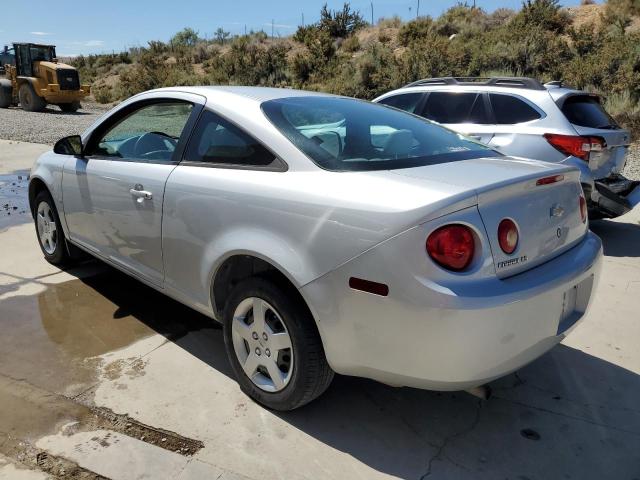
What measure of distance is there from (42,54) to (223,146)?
25.1 m

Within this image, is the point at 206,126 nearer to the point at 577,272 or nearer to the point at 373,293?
the point at 373,293

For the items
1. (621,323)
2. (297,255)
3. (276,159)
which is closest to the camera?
(297,255)

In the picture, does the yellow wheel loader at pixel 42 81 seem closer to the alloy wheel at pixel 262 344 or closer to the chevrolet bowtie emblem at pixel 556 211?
the alloy wheel at pixel 262 344

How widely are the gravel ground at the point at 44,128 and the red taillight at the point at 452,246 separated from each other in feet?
25.9

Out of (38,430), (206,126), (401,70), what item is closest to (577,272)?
(206,126)

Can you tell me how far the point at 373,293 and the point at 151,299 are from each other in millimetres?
2716

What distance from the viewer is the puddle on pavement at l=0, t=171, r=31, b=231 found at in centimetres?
683

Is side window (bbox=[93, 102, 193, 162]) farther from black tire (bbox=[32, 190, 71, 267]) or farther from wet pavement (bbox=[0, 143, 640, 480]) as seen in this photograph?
wet pavement (bbox=[0, 143, 640, 480])

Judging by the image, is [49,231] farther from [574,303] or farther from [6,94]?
[6,94]

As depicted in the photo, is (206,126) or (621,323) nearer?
(206,126)

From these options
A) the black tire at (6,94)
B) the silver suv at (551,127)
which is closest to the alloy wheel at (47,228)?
the silver suv at (551,127)

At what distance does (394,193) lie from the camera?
94.0 inches

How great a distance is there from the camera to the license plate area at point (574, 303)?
2.69 m

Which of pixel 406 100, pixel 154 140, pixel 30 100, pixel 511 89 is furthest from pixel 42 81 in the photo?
pixel 154 140
